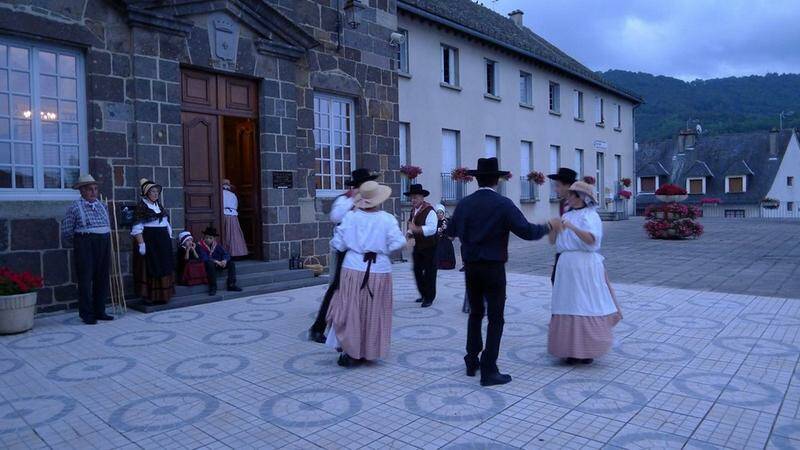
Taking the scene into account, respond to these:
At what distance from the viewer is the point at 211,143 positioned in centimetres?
905

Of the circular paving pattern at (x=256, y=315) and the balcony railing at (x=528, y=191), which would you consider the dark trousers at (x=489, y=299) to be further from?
the balcony railing at (x=528, y=191)

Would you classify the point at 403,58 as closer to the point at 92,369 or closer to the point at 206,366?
the point at 206,366

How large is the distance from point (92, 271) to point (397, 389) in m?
4.48

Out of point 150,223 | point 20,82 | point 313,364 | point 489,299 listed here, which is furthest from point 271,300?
point 489,299

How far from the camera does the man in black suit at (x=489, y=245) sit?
4.51m

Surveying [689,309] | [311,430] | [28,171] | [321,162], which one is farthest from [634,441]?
[321,162]

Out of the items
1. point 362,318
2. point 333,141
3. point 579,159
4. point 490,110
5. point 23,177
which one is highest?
point 490,110

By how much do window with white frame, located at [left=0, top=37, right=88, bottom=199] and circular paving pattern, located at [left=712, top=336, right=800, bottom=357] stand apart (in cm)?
794

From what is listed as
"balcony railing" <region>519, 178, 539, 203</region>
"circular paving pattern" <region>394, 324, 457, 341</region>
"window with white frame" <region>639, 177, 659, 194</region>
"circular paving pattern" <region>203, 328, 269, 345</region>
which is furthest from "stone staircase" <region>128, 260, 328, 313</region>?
"window with white frame" <region>639, 177, 659, 194</region>

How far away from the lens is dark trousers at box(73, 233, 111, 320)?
22.3 feet

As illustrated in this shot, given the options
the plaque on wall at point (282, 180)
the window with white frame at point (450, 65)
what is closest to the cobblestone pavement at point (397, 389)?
the plaque on wall at point (282, 180)

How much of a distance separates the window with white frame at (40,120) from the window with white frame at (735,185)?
4698cm

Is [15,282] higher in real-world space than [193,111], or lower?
lower

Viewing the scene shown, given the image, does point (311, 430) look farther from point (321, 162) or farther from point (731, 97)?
point (731, 97)
